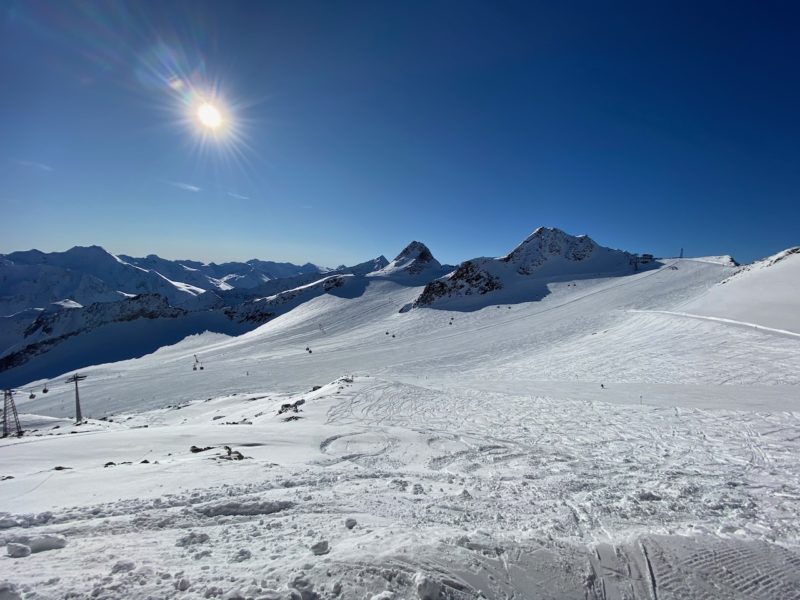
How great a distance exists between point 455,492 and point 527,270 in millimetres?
66414

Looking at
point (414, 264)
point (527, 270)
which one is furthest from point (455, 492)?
point (414, 264)

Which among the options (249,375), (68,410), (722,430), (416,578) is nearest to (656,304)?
(722,430)

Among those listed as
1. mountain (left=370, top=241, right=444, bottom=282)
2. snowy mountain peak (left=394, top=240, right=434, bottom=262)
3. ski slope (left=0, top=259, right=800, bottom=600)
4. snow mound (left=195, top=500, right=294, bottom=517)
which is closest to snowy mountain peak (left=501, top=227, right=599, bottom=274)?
mountain (left=370, top=241, right=444, bottom=282)

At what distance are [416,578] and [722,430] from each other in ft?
37.2

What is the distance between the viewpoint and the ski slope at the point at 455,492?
12.0ft

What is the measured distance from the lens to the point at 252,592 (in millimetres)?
3256

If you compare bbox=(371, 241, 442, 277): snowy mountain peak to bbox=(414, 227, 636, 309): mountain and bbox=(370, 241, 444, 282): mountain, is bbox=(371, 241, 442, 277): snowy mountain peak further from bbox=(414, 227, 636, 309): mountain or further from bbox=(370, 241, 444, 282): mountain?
bbox=(414, 227, 636, 309): mountain

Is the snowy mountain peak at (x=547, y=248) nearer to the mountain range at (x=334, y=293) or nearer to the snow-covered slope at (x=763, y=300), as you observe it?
the mountain range at (x=334, y=293)

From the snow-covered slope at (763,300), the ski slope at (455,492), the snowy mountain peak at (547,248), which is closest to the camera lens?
the ski slope at (455,492)

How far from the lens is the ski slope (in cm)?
367

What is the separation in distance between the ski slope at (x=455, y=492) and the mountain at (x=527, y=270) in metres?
38.0

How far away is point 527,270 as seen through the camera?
67938 millimetres

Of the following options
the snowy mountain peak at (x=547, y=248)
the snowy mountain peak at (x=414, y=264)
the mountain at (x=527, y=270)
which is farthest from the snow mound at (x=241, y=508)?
the snowy mountain peak at (x=414, y=264)

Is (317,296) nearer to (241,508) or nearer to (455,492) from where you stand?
(455,492)
